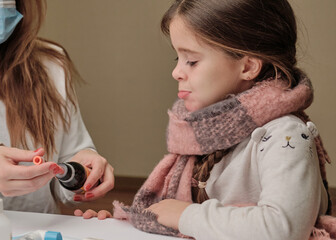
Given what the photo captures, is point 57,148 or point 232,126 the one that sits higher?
point 232,126

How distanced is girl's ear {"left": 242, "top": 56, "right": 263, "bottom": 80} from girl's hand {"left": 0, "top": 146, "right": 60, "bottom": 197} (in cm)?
47

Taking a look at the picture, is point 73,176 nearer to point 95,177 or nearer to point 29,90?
point 95,177

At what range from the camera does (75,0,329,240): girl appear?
97cm

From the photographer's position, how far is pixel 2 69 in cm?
148

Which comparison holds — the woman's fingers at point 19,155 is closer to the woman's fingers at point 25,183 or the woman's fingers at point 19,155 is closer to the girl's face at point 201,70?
the woman's fingers at point 25,183

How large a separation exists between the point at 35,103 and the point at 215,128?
0.62 meters

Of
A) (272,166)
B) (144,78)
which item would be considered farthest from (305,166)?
(144,78)

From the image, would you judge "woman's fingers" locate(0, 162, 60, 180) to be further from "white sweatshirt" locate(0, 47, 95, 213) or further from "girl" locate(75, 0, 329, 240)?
"white sweatshirt" locate(0, 47, 95, 213)

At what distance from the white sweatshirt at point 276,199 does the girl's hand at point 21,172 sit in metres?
0.31

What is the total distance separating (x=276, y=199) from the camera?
93 centimetres

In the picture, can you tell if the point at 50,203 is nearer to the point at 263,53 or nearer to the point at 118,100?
the point at 263,53

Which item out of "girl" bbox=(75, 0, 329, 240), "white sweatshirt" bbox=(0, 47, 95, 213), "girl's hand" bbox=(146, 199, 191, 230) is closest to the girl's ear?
"girl" bbox=(75, 0, 329, 240)

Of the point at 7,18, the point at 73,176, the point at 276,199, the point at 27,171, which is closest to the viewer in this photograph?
the point at 276,199

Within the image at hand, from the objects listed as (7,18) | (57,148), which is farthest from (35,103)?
(7,18)
